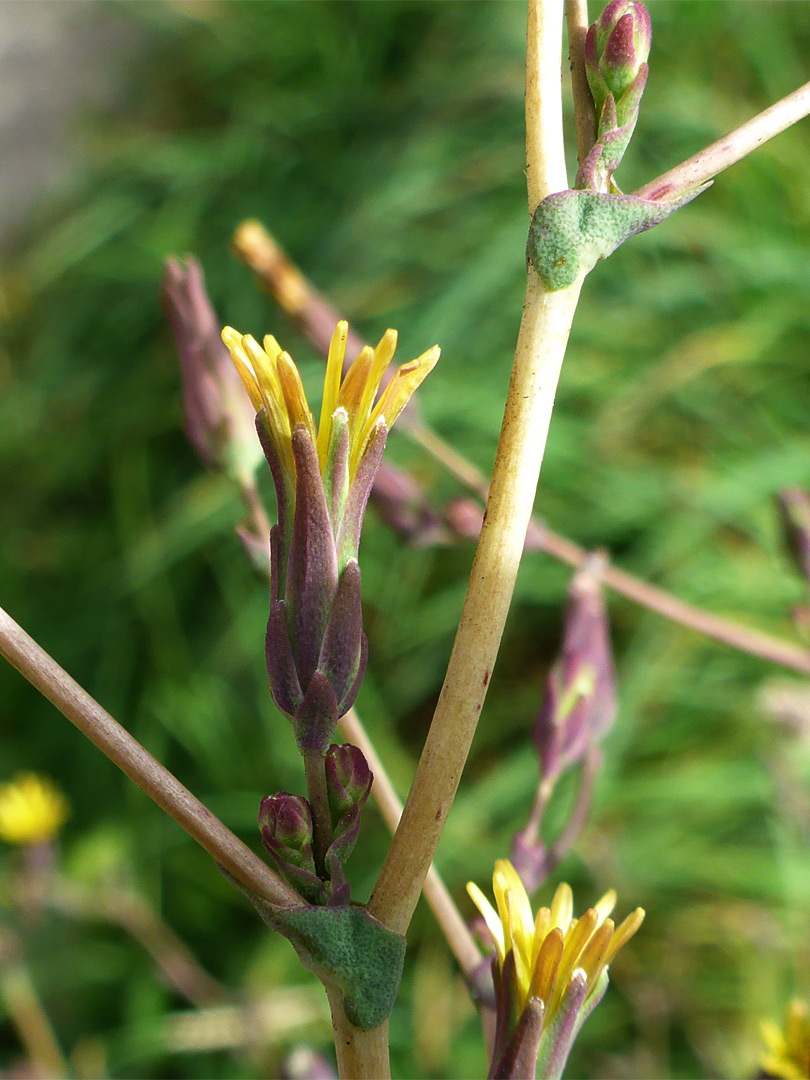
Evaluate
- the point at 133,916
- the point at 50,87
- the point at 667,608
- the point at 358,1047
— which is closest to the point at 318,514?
the point at 358,1047

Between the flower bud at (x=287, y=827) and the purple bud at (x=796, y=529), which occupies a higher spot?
the purple bud at (x=796, y=529)

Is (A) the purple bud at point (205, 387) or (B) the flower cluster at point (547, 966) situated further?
(A) the purple bud at point (205, 387)

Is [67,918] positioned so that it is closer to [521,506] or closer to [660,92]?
[521,506]

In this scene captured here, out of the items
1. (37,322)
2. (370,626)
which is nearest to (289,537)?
(370,626)

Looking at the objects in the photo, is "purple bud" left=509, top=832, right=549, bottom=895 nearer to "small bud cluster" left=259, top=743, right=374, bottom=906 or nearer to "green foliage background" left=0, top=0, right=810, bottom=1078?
"small bud cluster" left=259, top=743, right=374, bottom=906

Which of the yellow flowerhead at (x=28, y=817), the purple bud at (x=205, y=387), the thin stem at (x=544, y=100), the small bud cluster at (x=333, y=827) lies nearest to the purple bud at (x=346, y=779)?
the small bud cluster at (x=333, y=827)

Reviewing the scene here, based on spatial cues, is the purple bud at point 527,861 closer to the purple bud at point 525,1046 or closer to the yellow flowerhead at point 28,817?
the purple bud at point 525,1046

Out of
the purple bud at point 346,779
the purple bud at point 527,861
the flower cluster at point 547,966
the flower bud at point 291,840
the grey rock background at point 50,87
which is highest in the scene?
the grey rock background at point 50,87
